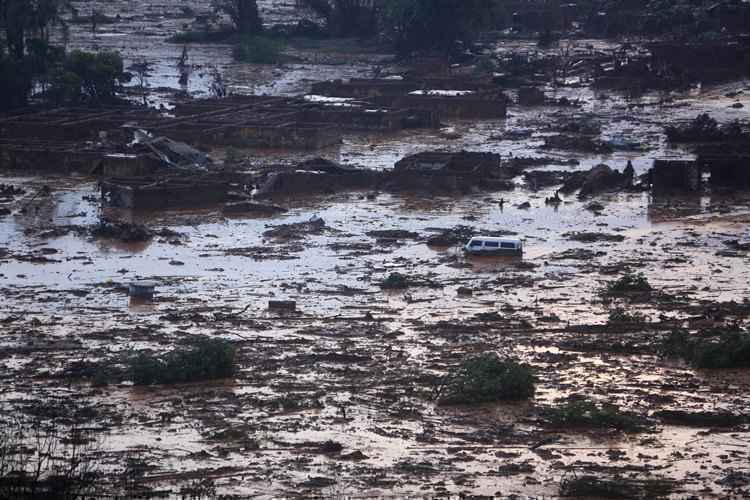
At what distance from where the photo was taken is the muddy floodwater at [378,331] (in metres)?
12.7

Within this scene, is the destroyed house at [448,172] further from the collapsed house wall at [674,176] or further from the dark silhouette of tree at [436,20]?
the dark silhouette of tree at [436,20]

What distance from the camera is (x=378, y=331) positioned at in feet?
56.5

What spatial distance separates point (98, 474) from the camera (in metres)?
12.0

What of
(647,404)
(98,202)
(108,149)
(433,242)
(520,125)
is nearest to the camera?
(647,404)

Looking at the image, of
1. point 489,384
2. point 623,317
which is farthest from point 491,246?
point 489,384

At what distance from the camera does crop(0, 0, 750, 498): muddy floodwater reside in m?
12.7

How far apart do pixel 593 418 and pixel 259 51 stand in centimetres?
3890

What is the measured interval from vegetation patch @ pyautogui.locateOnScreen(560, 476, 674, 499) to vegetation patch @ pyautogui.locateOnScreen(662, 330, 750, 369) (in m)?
3.64

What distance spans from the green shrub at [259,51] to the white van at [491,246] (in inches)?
1197

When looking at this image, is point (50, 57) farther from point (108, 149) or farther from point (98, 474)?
point (98, 474)

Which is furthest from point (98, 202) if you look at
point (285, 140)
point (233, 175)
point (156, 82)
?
point (156, 82)

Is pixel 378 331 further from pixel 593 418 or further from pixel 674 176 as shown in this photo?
pixel 674 176

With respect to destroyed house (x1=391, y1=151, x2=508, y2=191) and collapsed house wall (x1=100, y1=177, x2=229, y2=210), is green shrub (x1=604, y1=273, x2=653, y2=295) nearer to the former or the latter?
destroyed house (x1=391, y1=151, x2=508, y2=191)

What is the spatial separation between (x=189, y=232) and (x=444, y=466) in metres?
11.5
